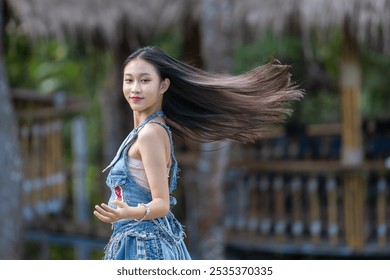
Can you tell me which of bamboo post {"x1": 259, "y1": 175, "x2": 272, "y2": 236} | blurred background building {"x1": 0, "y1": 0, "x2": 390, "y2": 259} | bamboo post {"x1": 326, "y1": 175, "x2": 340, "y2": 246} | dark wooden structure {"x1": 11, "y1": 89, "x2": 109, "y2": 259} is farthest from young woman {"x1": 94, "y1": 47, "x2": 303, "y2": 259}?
dark wooden structure {"x1": 11, "y1": 89, "x2": 109, "y2": 259}

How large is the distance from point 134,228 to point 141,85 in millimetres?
524

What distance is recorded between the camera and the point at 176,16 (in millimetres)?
9711

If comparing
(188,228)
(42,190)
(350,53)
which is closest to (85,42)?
(42,190)

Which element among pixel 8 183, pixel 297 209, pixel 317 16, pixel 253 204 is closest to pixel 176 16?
pixel 317 16

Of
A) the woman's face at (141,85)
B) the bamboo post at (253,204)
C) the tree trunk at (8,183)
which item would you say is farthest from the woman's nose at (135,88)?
the bamboo post at (253,204)

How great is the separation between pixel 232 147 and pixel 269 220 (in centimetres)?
87

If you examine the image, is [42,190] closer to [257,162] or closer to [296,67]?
[257,162]

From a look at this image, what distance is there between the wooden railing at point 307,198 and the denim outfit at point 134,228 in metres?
5.62

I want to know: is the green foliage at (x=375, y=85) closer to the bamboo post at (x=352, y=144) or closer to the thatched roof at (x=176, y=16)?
the bamboo post at (x=352, y=144)

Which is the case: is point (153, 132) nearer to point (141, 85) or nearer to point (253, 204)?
point (141, 85)

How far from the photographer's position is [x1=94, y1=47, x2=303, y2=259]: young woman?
3.53m

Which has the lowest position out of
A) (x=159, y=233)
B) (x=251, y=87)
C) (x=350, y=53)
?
(x=159, y=233)

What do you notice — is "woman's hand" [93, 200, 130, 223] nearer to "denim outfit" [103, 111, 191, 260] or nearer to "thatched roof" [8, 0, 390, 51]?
"denim outfit" [103, 111, 191, 260]
